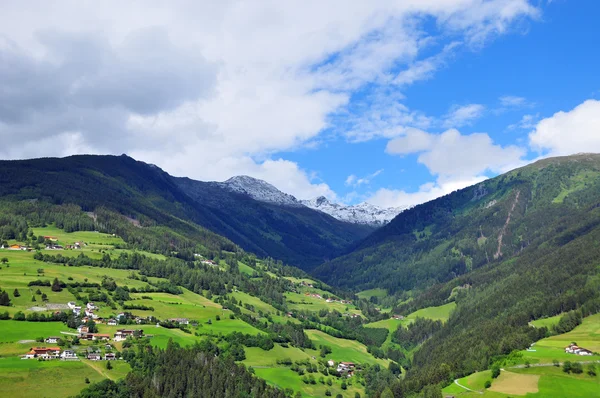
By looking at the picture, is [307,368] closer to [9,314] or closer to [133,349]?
[133,349]

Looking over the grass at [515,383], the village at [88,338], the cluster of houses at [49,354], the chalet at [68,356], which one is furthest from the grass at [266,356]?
the grass at [515,383]

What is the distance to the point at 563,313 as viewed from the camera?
192 meters

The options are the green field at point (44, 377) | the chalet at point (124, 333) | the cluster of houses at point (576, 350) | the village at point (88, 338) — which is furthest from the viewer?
the chalet at point (124, 333)

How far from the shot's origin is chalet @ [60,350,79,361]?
136125 millimetres

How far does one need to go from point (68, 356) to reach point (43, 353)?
20.4 ft

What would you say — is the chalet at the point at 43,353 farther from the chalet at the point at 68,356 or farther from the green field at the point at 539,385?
the green field at the point at 539,385

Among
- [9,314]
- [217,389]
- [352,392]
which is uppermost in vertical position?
[9,314]

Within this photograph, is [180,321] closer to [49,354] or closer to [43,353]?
[49,354]

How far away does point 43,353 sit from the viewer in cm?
13488

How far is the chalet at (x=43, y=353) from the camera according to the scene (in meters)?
133

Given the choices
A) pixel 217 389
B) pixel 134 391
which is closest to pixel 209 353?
pixel 217 389

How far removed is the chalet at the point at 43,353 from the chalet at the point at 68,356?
1.48m

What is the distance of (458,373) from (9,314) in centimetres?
13697

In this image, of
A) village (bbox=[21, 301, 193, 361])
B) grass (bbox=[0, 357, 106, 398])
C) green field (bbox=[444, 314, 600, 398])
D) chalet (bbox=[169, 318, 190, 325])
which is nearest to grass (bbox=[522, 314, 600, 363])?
green field (bbox=[444, 314, 600, 398])
